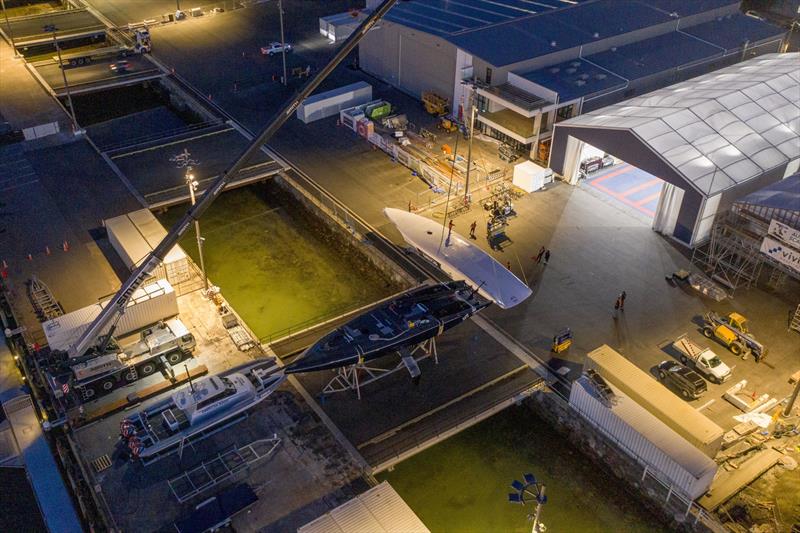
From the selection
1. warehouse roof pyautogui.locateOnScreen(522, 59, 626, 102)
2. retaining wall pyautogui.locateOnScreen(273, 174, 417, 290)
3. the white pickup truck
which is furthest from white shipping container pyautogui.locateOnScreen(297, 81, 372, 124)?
the white pickup truck

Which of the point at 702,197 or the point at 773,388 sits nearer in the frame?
the point at 773,388

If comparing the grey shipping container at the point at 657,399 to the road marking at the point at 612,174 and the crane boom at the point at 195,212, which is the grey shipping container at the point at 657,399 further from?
the road marking at the point at 612,174

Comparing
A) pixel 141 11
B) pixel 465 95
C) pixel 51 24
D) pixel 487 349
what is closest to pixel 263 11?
pixel 141 11

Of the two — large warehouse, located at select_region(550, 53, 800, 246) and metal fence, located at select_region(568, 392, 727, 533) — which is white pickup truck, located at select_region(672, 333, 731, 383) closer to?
metal fence, located at select_region(568, 392, 727, 533)

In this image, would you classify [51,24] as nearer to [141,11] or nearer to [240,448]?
[141,11]

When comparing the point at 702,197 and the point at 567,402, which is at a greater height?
the point at 702,197

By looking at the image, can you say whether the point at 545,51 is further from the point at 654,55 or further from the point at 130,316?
the point at 130,316

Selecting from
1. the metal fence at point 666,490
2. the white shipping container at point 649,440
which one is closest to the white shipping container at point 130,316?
the white shipping container at point 649,440
